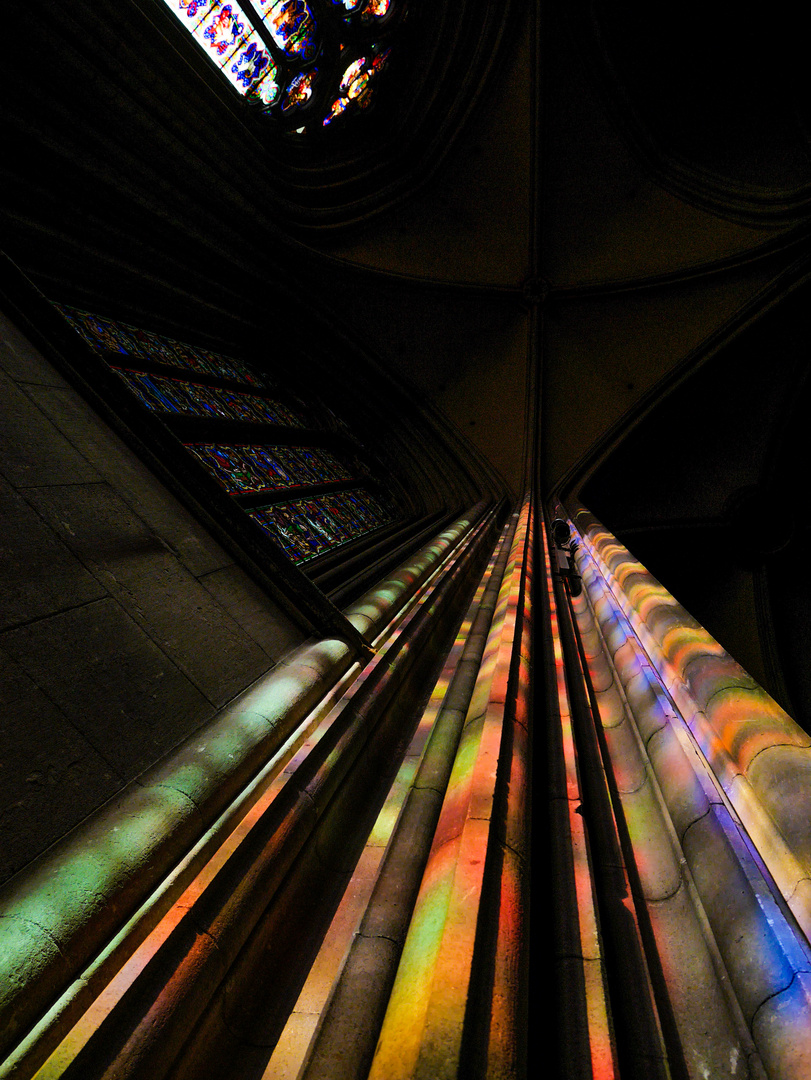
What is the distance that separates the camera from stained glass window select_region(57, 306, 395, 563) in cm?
473

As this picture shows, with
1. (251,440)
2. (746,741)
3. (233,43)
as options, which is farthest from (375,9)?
(746,741)

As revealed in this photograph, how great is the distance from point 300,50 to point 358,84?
0.94m

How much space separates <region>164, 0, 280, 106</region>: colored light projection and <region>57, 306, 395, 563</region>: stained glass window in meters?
3.18

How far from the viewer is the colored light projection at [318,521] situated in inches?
179

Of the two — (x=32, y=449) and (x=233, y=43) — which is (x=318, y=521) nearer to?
(x=32, y=449)

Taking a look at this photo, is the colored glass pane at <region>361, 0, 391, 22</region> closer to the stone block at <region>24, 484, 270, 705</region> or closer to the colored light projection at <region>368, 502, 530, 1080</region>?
the stone block at <region>24, 484, 270, 705</region>

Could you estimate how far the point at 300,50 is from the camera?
23.8ft

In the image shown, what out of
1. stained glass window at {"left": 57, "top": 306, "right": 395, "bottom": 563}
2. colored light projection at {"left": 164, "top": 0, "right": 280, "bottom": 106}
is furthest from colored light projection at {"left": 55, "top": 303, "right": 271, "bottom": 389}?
colored light projection at {"left": 164, "top": 0, "right": 280, "bottom": 106}

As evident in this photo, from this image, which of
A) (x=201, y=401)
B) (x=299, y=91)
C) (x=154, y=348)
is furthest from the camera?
(x=299, y=91)

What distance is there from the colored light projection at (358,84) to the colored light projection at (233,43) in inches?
35.4

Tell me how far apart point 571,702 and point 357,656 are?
2.61 ft

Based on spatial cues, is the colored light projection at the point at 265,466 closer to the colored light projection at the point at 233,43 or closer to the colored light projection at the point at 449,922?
the colored light projection at the point at 449,922

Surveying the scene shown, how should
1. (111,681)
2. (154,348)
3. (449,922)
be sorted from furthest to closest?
(154,348) → (111,681) → (449,922)

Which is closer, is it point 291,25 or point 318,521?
point 318,521
